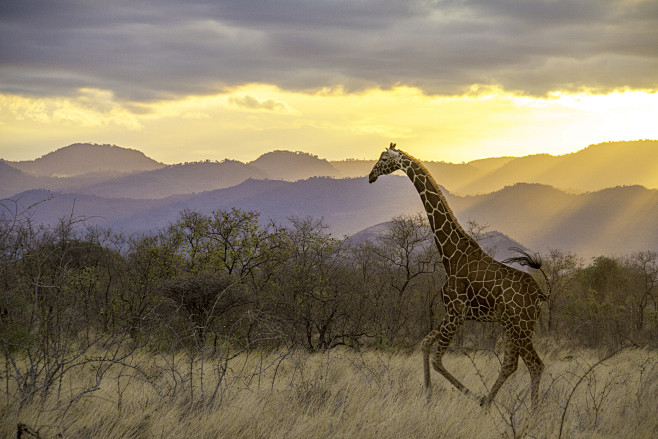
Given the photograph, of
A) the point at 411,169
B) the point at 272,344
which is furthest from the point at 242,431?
the point at 272,344

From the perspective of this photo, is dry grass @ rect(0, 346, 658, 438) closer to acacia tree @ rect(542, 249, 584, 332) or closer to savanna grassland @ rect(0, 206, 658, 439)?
Answer: savanna grassland @ rect(0, 206, 658, 439)

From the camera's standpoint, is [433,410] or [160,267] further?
[160,267]

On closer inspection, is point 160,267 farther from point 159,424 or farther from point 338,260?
point 159,424

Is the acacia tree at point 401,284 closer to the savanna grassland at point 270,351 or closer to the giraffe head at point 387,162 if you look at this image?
the savanna grassland at point 270,351

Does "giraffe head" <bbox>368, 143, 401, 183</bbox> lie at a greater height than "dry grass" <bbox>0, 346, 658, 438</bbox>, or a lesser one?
greater

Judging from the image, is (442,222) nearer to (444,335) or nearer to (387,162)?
(387,162)

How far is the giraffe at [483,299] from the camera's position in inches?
365

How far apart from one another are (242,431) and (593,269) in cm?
4403

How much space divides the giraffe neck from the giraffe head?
140 millimetres

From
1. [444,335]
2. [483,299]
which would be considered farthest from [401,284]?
[483,299]

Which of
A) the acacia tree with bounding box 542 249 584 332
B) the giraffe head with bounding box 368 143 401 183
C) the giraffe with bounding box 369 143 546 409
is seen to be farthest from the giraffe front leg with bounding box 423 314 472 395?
the acacia tree with bounding box 542 249 584 332

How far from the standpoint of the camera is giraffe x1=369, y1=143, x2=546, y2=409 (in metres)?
9.28

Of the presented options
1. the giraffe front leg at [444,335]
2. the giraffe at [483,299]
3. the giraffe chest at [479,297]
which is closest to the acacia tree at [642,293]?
the giraffe at [483,299]

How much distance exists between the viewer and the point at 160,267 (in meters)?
27.1
